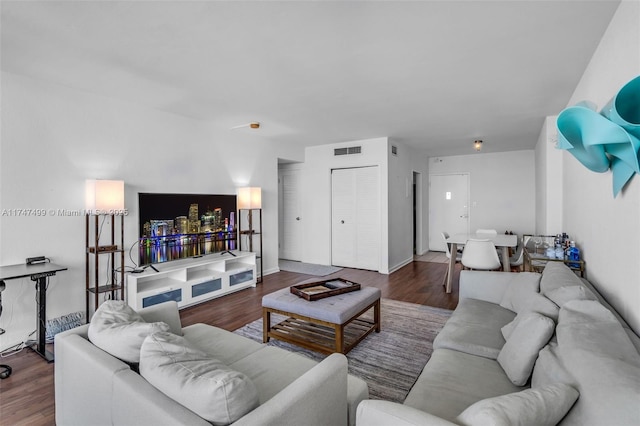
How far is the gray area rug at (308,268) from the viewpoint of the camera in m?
5.85

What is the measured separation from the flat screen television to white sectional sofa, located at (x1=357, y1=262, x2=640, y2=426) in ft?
11.1

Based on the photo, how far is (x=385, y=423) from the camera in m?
1.05

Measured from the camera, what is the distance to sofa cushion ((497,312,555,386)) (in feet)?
5.07

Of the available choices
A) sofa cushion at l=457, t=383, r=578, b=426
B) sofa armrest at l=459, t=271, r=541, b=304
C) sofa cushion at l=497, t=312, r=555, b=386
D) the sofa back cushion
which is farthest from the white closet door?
sofa cushion at l=457, t=383, r=578, b=426

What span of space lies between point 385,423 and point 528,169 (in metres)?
7.71

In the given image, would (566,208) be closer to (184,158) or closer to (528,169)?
(528,169)

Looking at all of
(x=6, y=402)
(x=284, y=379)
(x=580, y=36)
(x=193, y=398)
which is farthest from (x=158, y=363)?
(x=580, y=36)

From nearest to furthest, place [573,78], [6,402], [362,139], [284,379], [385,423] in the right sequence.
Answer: [385,423] → [284,379] → [6,402] → [573,78] → [362,139]

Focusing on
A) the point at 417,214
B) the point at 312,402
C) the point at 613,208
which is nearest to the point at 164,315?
the point at 312,402

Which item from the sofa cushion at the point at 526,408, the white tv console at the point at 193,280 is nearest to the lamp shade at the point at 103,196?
the white tv console at the point at 193,280

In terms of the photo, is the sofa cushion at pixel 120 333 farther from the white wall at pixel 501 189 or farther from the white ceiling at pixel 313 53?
the white wall at pixel 501 189

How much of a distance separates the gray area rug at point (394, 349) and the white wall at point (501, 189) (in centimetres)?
469

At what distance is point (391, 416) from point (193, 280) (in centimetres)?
350

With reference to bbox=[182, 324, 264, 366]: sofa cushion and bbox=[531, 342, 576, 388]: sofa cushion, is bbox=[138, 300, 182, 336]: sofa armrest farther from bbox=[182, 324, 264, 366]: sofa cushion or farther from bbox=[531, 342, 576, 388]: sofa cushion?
bbox=[531, 342, 576, 388]: sofa cushion
